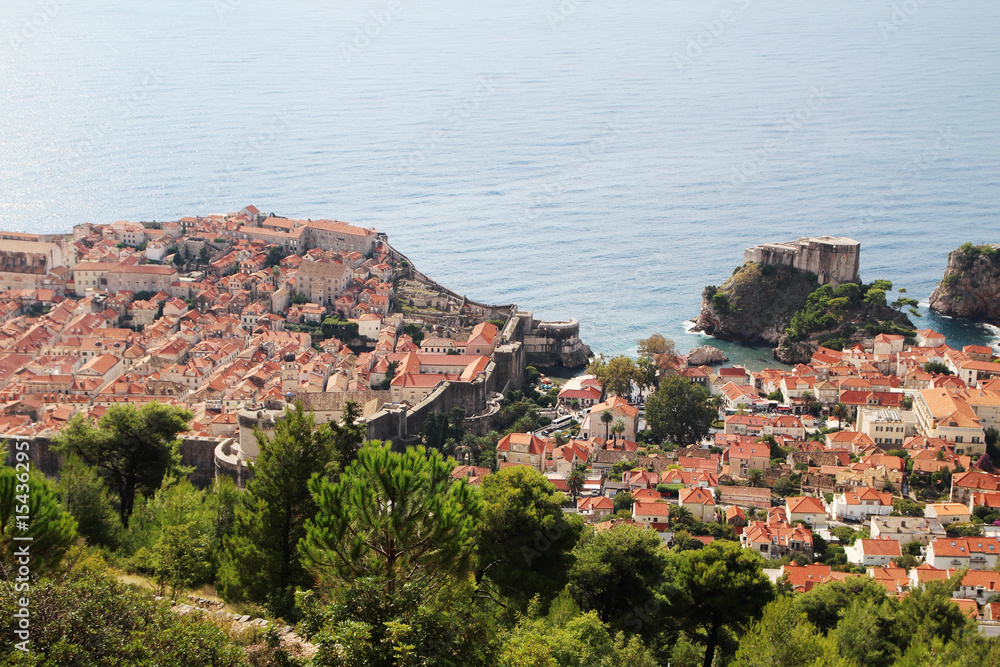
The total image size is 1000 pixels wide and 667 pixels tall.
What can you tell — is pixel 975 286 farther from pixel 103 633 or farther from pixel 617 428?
pixel 103 633

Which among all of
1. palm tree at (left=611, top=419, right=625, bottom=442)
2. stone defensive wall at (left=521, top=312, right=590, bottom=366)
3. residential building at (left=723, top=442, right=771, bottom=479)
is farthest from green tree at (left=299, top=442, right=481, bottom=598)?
stone defensive wall at (left=521, top=312, right=590, bottom=366)

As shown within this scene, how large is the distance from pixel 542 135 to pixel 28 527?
72250 millimetres

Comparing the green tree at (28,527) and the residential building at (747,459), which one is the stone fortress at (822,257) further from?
the green tree at (28,527)

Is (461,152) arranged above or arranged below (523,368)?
above

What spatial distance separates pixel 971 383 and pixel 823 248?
1216cm

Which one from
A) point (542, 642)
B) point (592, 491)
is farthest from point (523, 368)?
point (542, 642)

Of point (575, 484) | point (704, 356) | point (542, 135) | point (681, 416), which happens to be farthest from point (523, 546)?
point (542, 135)

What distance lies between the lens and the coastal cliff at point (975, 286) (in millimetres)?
45875

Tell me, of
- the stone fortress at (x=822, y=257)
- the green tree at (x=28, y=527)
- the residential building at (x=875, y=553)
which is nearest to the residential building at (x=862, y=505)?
the residential building at (x=875, y=553)

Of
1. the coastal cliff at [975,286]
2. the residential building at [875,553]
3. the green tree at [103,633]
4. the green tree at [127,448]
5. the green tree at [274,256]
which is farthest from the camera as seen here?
the green tree at [274,256]

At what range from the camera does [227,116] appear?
85.4 meters

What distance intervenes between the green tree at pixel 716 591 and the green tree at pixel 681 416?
15432mm

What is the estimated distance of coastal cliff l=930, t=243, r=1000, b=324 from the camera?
45.9 meters

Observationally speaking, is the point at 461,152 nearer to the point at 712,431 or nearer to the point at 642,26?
the point at 712,431
